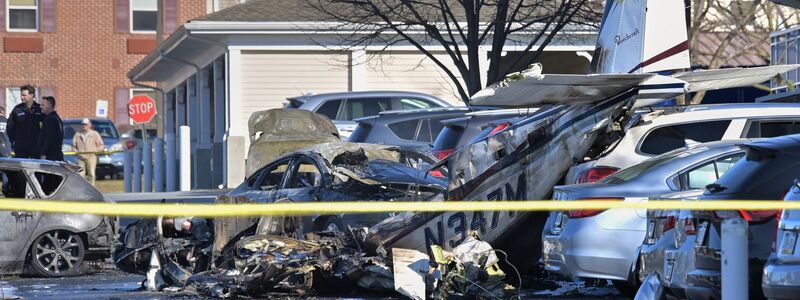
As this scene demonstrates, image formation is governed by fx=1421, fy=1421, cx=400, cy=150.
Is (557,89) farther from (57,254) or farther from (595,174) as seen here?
(57,254)

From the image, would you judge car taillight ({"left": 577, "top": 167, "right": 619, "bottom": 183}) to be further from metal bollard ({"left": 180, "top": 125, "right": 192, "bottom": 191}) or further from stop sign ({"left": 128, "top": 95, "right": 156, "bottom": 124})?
stop sign ({"left": 128, "top": 95, "right": 156, "bottom": 124})

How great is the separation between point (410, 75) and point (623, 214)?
17643 mm

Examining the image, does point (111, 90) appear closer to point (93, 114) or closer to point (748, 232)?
point (93, 114)

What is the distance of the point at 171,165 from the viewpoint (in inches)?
1194

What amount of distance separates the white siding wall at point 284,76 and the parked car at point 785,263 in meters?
20.5

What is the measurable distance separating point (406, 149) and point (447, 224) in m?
3.00

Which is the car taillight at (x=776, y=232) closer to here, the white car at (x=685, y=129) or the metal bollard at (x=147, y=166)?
the white car at (x=685, y=129)

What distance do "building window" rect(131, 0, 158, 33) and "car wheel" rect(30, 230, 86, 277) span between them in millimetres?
37062

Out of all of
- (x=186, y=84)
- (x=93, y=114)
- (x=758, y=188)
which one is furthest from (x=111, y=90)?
(x=758, y=188)

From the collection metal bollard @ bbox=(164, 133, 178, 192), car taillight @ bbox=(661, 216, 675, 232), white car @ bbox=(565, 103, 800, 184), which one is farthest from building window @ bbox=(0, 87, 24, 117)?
car taillight @ bbox=(661, 216, 675, 232)

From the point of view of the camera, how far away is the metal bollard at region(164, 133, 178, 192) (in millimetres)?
30125

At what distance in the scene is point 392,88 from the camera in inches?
1093

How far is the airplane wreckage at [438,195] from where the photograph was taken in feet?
36.1

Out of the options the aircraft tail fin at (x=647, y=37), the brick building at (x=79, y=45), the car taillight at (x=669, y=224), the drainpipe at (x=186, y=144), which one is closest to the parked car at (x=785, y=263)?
the car taillight at (x=669, y=224)
